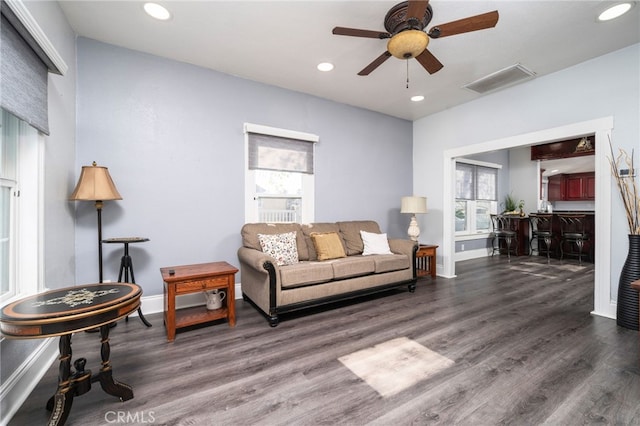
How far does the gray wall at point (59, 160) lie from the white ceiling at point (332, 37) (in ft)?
1.02

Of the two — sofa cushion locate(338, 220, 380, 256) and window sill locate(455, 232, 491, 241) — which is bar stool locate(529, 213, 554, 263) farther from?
sofa cushion locate(338, 220, 380, 256)

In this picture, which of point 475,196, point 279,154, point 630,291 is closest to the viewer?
point 630,291

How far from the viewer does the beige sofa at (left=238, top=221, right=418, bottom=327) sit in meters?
2.67

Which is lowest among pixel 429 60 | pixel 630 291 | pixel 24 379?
pixel 24 379

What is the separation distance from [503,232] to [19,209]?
25.2ft

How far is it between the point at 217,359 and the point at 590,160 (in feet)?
29.6

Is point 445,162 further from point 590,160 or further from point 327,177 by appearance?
point 590,160

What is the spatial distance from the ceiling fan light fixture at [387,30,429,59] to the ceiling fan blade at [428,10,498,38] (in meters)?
0.08

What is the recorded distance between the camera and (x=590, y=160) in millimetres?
6566

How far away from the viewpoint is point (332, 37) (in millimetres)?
2588

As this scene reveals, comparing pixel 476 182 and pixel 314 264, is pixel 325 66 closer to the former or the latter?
pixel 314 264

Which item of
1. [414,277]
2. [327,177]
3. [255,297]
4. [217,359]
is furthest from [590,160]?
[217,359]

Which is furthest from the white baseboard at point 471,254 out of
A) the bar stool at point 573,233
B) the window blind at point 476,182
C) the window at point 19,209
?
the window at point 19,209

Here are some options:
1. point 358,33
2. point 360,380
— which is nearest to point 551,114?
point 358,33
